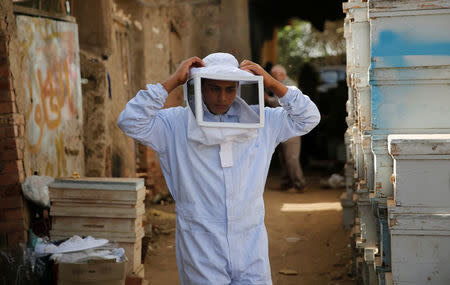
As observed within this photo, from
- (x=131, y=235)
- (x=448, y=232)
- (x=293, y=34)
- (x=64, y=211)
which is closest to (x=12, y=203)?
(x=64, y=211)

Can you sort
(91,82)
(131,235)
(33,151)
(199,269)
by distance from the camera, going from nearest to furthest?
(199,269) < (131,235) < (33,151) < (91,82)

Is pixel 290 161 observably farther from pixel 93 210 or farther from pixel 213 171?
pixel 213 171

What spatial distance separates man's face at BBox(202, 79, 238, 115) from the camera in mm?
2895

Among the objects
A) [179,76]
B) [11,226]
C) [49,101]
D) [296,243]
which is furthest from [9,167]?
[296,243]

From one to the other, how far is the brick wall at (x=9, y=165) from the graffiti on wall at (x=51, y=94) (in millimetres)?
518

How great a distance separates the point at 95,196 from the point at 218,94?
6.69ft

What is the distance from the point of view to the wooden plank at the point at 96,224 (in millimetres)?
4594

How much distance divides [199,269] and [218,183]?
0.41 meters

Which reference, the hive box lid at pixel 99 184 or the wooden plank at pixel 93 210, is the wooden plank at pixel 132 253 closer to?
the wooden plank at pixel 93 210

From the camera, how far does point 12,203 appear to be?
189 inches

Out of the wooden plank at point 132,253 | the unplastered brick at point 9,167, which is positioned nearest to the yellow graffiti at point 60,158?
the unplastered brick at point 9,167

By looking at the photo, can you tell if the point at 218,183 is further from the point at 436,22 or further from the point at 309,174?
the point at 309,174

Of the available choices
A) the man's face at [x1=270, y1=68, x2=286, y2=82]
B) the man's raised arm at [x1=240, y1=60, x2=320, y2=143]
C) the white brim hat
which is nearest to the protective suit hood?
the white brim hat

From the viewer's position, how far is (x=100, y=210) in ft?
15.1
